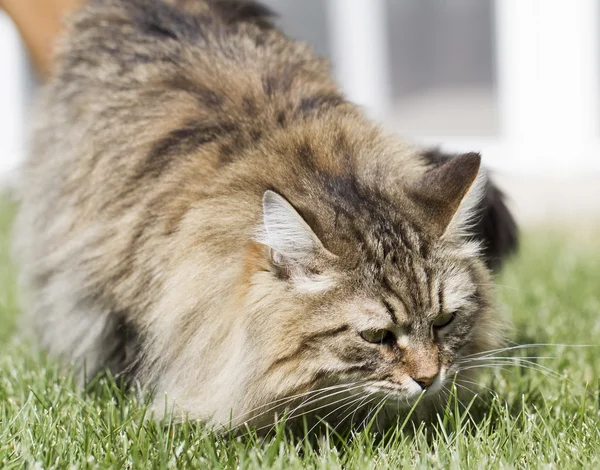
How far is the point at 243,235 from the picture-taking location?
2324 millimetres

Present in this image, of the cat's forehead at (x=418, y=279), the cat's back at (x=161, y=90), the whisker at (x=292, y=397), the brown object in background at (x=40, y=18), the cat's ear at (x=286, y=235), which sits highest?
the brown object in background at (x=40, y=18)

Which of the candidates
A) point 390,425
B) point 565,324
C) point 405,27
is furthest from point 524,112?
point 390,425

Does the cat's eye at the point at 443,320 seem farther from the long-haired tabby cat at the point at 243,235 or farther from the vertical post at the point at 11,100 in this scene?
the vertical post at the point at 11,100

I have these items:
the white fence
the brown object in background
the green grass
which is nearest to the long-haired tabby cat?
the green grass

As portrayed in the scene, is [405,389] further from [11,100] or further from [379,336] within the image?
[11,100]

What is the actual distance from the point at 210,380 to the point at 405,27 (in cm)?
603

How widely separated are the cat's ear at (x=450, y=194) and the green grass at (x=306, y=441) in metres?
0.51

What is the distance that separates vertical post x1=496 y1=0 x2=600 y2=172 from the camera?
22.0 feet

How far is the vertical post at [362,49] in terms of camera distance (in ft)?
24.9

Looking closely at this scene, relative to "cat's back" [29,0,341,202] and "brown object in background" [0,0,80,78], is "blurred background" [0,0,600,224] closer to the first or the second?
"brown object in background" [0,0,80,78]

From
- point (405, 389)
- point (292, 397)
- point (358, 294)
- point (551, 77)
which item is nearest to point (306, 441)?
point (292, 397)

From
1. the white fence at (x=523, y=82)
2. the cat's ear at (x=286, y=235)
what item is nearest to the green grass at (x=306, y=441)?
the cat's ear at (x=286, y=235)

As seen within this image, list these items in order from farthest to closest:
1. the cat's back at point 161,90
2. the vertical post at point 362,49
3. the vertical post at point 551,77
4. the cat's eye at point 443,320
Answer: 1. the vertical post at point 362,49
2. the vertical post at point 551,77
3. the cat's back at point 161,90
4. the cat's eye at point 443,320

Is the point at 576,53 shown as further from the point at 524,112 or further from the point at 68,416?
the point at 68,416
